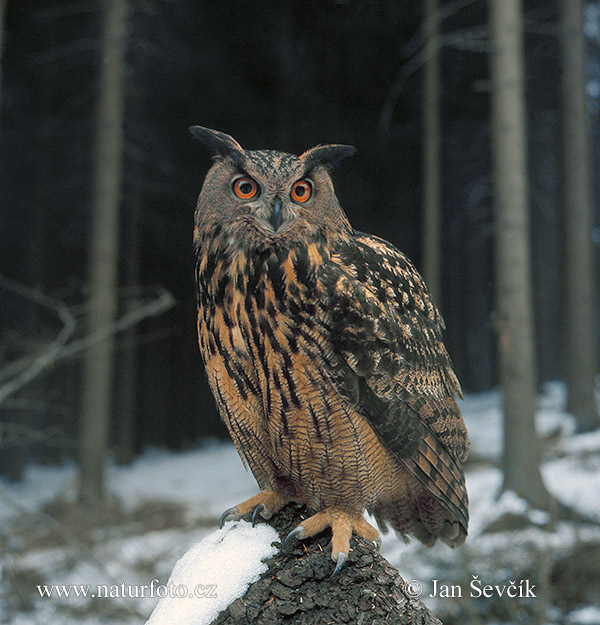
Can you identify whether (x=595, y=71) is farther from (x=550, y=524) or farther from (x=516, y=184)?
(x=550, y=524)

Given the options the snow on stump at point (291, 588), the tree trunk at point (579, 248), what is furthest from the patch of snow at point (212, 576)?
the tree trunk at point (579, 248)

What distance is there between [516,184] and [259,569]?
8.11 ft

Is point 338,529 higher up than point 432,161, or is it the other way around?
point 432,161

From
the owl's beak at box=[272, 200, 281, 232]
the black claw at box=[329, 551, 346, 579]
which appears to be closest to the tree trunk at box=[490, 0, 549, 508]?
the black claw at box=[329, 551, 346, 579]

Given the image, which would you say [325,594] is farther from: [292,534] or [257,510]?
[257,510]

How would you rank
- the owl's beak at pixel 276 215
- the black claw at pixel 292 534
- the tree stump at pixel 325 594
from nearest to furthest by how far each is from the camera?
the owl's beak at pixel 276 215, the tree stump at pixel 325 594, the black claw at pixel 292 534

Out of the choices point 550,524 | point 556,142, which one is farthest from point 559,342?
point 550,524

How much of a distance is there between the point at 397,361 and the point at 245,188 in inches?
18.5

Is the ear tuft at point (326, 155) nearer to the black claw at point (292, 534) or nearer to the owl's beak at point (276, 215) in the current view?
the owl's beak at point (276, 215)

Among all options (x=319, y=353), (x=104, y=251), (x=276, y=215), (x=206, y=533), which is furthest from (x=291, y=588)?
(x=104, y=251)

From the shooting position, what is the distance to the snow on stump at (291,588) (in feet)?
3.37

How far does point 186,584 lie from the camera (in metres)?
1.09

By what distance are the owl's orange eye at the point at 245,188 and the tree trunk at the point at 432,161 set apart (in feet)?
5.35

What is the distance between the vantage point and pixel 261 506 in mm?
1274
